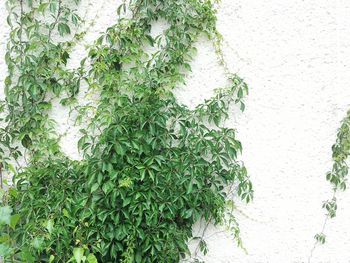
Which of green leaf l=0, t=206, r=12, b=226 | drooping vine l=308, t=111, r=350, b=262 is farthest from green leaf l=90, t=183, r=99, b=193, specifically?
drooping vine l=308, t=111, r=350, b=262

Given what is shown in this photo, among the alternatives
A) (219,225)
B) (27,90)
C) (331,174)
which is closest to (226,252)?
(219,225)

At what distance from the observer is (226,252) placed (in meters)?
3.64

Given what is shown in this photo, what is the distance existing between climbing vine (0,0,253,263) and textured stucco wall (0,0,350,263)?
119mm

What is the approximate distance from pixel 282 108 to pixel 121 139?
1386mm

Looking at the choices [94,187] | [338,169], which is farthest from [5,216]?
[338,169]

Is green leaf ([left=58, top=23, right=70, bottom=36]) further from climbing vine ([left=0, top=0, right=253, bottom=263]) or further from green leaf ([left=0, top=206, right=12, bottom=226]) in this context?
green leaf ([left=0, top=206, right=12, bottom=226])

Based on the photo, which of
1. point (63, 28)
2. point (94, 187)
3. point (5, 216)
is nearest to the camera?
point (5, 216)

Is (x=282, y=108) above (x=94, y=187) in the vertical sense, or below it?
above

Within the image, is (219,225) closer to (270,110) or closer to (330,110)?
(270,110)

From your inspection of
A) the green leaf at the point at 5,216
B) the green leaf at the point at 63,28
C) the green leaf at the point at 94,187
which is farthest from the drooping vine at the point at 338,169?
the green leaf at the point at 5,216

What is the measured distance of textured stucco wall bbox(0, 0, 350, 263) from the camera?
3564 millimetres

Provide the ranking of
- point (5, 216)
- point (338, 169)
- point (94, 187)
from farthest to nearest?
1. point (338, 169)
2. point (94, 187)
3. point (5, 216)

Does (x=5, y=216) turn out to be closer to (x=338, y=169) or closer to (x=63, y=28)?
(x=63, y=28)

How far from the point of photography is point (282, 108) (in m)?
3.62
